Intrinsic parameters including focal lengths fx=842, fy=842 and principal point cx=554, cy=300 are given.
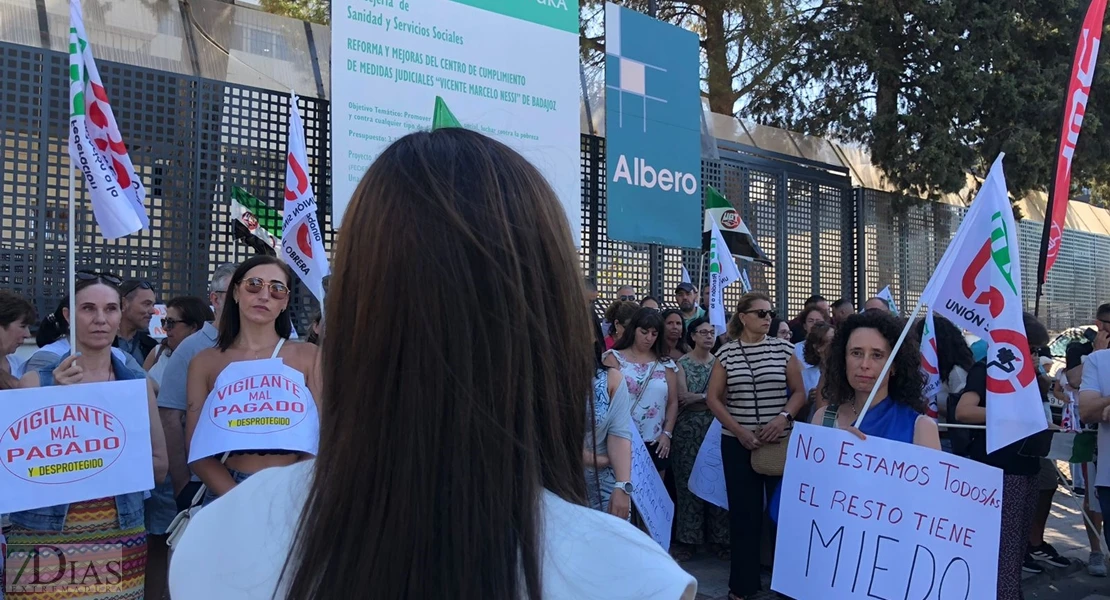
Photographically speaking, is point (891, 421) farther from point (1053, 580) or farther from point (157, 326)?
point (157, 326)

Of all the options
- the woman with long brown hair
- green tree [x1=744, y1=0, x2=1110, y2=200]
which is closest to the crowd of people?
the woman with long brown hair

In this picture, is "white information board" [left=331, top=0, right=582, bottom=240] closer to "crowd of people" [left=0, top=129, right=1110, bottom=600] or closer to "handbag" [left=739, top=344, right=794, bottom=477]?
"handbag" [left=739, top=344, right=794, bottom=477]

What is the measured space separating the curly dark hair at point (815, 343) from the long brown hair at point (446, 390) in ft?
16.9

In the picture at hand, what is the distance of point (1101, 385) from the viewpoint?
578cm

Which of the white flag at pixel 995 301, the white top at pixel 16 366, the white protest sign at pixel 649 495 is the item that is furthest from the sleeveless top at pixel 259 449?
the white flag at pixel 995 301

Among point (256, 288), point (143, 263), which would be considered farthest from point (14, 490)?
point (143, 263)

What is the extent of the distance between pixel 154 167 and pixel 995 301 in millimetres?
7160

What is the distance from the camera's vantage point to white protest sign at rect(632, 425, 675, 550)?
15.7ft

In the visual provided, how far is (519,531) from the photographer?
35.9 inches

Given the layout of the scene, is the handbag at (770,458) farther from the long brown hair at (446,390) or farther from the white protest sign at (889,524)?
the long brown hair at (446,390)

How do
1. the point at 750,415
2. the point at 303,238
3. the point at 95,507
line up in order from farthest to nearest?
the point at 303,238, the point at 750,415, the point at 95,507

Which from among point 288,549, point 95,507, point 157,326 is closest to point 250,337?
point 95,507

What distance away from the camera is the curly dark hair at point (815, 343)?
5.86m

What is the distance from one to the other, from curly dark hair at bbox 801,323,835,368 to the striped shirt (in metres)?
0.14
